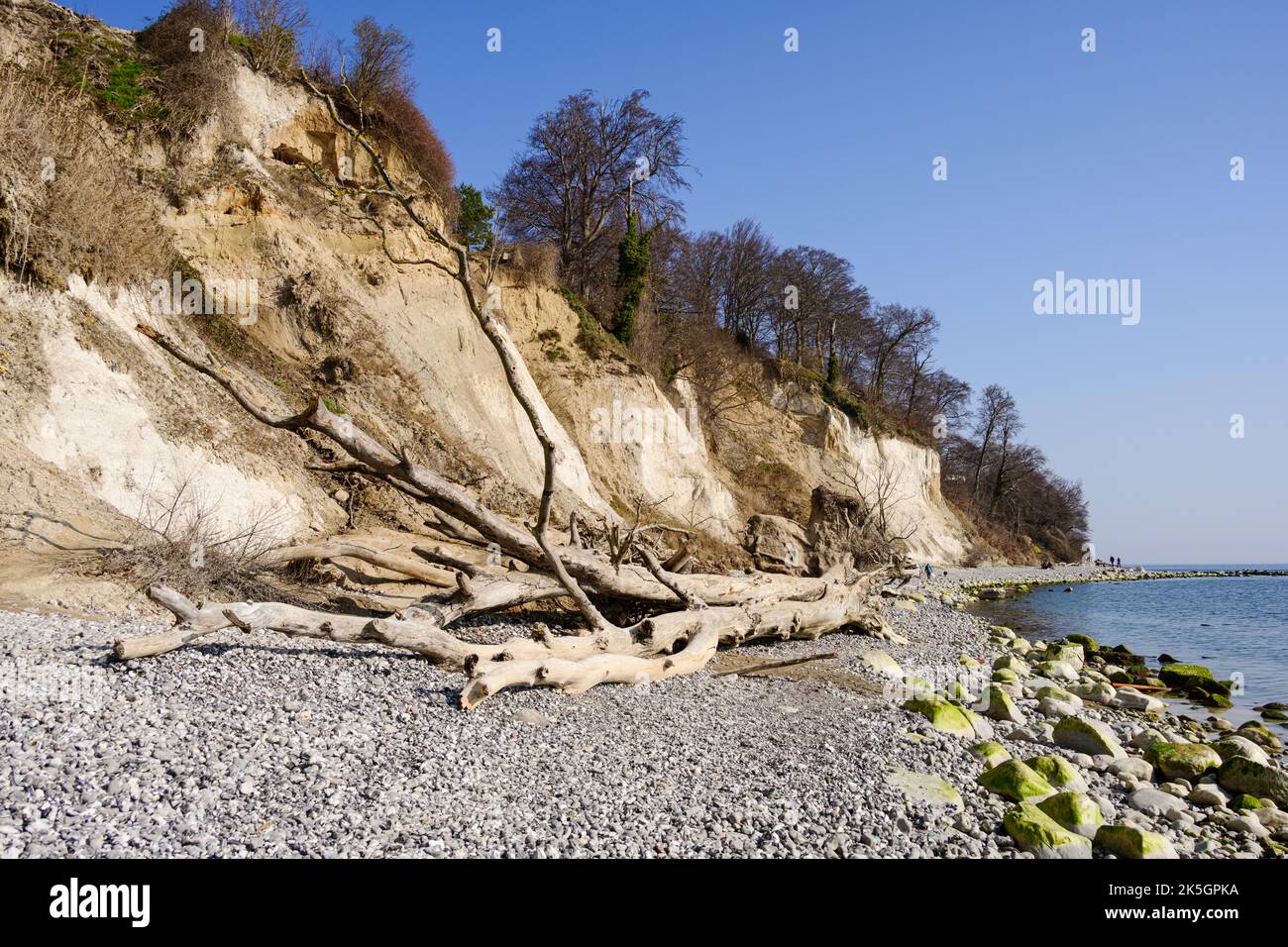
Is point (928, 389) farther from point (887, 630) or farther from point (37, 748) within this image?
point (37, 748)

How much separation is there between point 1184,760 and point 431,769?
296 inches

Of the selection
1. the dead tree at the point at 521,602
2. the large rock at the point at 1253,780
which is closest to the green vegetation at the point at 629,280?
the dead tree at the point at 521,602

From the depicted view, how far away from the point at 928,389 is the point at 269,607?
167 feet

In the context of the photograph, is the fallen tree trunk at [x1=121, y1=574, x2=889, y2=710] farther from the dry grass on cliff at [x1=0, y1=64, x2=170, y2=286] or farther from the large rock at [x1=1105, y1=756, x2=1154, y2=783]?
the dry grass on cliff at [x1=0, y1=64, x2=170, y2=286]

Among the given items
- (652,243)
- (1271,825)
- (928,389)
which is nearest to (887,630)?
(1271,825)

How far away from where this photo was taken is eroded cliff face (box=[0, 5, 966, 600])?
8984 millimetres

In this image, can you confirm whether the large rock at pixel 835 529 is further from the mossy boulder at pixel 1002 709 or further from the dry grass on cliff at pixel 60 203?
the dry grass on cliff at pixel 60 203

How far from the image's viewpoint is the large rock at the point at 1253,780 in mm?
6832

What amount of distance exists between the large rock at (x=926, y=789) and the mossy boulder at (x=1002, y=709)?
3740 mm

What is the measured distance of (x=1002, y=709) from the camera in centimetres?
895

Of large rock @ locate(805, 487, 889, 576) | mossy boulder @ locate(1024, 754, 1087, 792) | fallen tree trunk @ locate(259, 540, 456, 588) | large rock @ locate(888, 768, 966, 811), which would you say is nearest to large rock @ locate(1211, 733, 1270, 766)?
mossy boulder @ locate(1024, 754, 1087, 792)

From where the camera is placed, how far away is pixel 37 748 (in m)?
3.92

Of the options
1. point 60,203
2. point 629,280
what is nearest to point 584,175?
point 629,280
